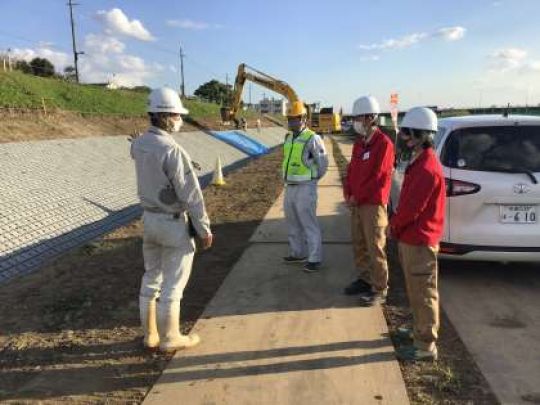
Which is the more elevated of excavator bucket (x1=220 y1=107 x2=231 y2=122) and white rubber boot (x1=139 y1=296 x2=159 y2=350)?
excavator bucket (x1=220 y1=107 x2=231 y2=122)

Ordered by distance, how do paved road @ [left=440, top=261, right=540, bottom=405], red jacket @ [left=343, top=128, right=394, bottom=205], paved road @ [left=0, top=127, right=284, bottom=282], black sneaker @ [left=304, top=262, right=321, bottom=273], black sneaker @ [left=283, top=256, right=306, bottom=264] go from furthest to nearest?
paved road @ [left=0, top=127, right=284, bottom=282], black sneaker @ [left=283, top=256, right=306, bottom=264], black sneaker @ [left=304, top=262, right=321, bottom=273], red jacket @ [left=343, top=128, right=394, bottom=205], paved road @ [left=440, top=261, right=540, bottom=405]

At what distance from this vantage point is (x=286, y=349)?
13.9 feet

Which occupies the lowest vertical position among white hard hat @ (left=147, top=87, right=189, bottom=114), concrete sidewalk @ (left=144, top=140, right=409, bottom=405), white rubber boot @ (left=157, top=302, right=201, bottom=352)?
concrete sidewalk @ (left=144, top=140, right=409, bottom=405)

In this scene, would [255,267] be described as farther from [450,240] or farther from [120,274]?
[450,240]

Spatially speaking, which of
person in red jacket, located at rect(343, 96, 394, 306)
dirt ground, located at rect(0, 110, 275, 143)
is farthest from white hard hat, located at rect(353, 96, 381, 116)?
dirt ground, located at rect(0, 110, 275, 143)

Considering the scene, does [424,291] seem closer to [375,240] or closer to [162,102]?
[375,240]

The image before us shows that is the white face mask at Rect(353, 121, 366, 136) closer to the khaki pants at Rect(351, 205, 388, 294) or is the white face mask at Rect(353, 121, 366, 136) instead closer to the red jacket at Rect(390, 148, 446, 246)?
the khaki pants at Rect(351, 205, 388, 294)

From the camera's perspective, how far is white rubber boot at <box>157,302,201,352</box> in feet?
13.6

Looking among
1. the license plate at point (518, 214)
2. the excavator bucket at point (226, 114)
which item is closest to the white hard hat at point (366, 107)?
the license plate at point (518, 214)

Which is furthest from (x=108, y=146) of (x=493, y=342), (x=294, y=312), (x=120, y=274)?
(x=493, y=342)

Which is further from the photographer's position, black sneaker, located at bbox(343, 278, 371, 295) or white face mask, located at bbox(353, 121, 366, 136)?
black sneaker, located at bbox(343, 278, 371, 295)

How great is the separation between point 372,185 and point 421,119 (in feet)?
3.90

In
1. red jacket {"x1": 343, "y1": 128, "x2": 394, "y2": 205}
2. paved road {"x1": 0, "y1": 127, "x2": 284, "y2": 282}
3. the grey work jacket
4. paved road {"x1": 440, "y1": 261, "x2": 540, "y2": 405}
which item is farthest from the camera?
paved road {"x1": 0, "y1": 127, "x2": 284, "y2": 282}

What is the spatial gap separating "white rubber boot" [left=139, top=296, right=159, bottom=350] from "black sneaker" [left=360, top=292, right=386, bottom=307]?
1.95 meters
